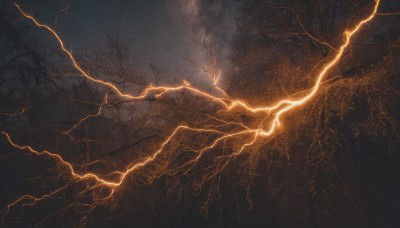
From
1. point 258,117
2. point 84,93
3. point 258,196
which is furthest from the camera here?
point 84,93

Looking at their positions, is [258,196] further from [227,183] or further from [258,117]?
[258,117]

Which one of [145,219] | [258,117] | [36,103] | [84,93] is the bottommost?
[145,219]

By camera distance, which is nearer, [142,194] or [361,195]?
[361,195]

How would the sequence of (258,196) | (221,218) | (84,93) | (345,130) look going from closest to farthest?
(345,130) < (221,218) < (258,196) < (84,93)

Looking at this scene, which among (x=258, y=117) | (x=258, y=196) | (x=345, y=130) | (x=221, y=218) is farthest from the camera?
(x=258, y=196)

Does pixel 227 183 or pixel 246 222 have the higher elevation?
pixel 227 183

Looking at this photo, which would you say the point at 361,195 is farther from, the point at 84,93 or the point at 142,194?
the point at 84,93

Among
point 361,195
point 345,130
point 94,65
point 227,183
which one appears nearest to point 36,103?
point 94,65

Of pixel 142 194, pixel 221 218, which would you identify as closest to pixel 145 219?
pixel 142 194

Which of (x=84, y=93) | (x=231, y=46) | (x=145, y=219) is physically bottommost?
(x=145, y=219)
